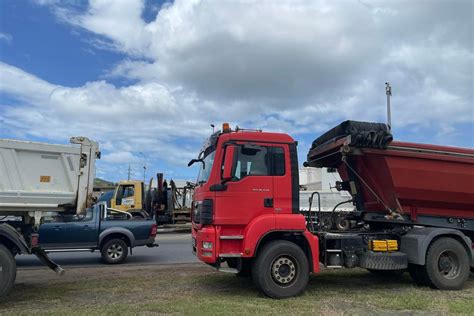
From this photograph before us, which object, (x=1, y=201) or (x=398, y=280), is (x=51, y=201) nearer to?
(x=1, y=201)

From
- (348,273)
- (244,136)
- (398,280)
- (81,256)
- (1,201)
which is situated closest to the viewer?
(1,201)

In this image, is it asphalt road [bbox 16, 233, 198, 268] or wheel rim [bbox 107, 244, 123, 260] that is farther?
asphalt road [bbox 16, 233, 198, 268]

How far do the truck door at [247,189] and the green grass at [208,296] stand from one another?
1383 mm

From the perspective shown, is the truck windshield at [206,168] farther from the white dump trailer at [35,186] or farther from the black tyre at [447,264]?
the black tyre at [447,264]

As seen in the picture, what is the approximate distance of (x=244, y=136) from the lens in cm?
802

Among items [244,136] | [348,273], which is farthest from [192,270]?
[244,136]

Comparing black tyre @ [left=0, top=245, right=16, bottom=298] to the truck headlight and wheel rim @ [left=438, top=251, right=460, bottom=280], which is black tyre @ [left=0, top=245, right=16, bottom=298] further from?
wheel rim @ [left=438, top=251, right=460, bottom=280]

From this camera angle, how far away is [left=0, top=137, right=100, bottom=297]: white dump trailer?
751 cm

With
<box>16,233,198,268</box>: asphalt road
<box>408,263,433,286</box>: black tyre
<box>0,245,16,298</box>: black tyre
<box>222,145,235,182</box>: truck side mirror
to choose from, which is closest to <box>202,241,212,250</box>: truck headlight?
<box>222,145,235,182</box>: truck side mirror

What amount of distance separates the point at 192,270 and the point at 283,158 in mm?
4170

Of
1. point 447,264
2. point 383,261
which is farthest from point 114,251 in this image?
point 447,264

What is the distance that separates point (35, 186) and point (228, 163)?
324 cm

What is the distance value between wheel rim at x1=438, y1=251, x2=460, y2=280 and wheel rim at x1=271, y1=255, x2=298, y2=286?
2.99 meters

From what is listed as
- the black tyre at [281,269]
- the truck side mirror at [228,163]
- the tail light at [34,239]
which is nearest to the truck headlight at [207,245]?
the black tyre at [281,269]
